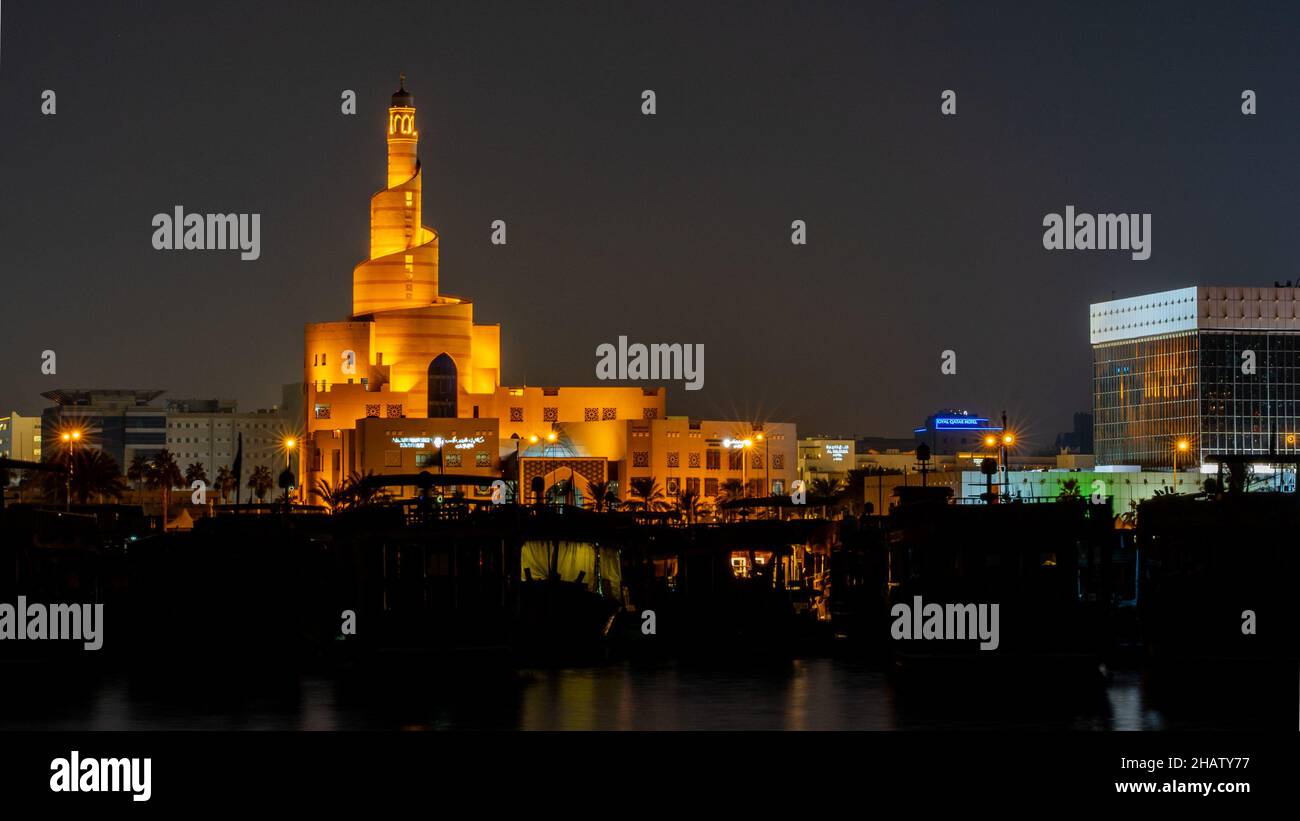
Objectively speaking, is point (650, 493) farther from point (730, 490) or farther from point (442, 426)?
point (442, 426)

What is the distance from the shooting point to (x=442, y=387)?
198625mm

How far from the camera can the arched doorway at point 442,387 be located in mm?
198125

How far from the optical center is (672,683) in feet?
187

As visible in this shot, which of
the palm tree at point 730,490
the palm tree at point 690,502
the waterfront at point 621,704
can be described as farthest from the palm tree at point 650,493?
the waterfront at point 621,704

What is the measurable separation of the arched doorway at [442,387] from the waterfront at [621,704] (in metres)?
137

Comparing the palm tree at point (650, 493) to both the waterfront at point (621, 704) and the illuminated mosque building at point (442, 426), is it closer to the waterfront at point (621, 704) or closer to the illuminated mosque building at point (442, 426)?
the illuminated mosque building at point (442, 426)


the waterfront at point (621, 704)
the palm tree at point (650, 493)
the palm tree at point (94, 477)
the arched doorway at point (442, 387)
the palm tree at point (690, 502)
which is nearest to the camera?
the waterfront at point (621, 704)

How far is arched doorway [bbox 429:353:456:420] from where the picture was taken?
198 meters

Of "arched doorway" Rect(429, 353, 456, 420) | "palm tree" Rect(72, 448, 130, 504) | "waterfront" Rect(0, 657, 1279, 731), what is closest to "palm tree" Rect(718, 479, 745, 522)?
"arched doorway" Rect(429, 353, 456, 420)
